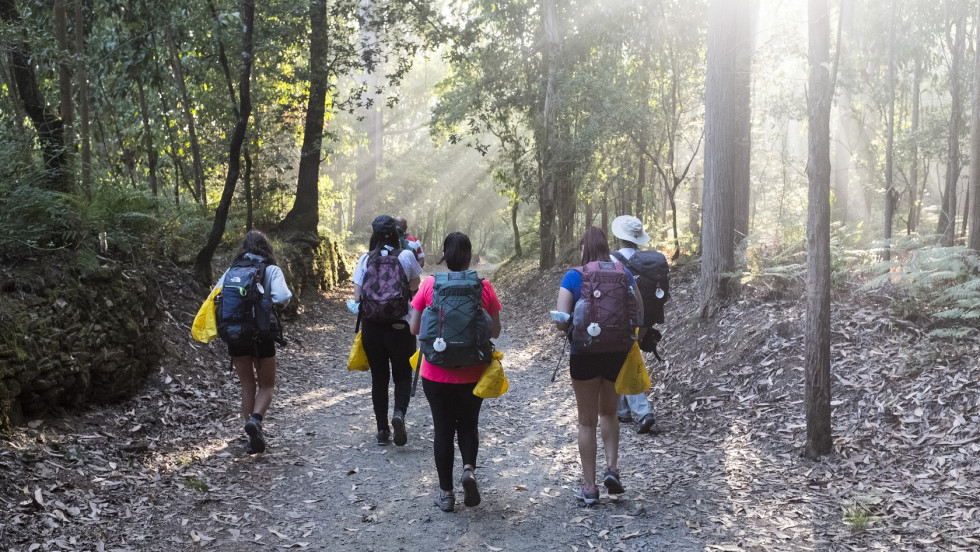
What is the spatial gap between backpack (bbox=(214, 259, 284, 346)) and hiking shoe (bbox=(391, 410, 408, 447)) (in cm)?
149

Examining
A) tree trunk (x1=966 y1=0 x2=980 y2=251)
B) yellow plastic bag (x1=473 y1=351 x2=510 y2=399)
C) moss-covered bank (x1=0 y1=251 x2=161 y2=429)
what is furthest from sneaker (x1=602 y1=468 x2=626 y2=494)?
tree trunk (x1=966 y1=0 x2=980 y2=251)

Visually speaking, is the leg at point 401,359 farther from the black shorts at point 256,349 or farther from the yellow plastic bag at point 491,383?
the yellow plastic bag at point 491,383

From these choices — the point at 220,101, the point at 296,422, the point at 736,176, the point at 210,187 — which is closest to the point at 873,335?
the point at 736,176

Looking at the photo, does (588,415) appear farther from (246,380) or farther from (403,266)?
(246,380)

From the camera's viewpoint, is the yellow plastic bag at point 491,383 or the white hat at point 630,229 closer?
the yellow plastic bag at point 491,383

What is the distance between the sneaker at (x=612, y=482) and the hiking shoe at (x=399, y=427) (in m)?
2.25

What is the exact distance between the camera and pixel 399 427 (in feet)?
22.0

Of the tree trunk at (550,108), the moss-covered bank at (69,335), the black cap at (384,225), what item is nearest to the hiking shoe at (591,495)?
the black cap at (384,225)

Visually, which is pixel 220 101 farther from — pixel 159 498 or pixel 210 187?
pixel 159 498

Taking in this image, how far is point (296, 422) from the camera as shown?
7.72m

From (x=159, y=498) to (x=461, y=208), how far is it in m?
46.7

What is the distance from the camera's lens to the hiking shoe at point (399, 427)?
6691mm

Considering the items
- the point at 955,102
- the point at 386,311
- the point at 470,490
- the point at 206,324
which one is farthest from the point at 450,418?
the point at 955,102

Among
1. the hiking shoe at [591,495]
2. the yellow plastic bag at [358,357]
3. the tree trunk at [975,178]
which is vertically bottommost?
the hiking shoe at [591,495]
